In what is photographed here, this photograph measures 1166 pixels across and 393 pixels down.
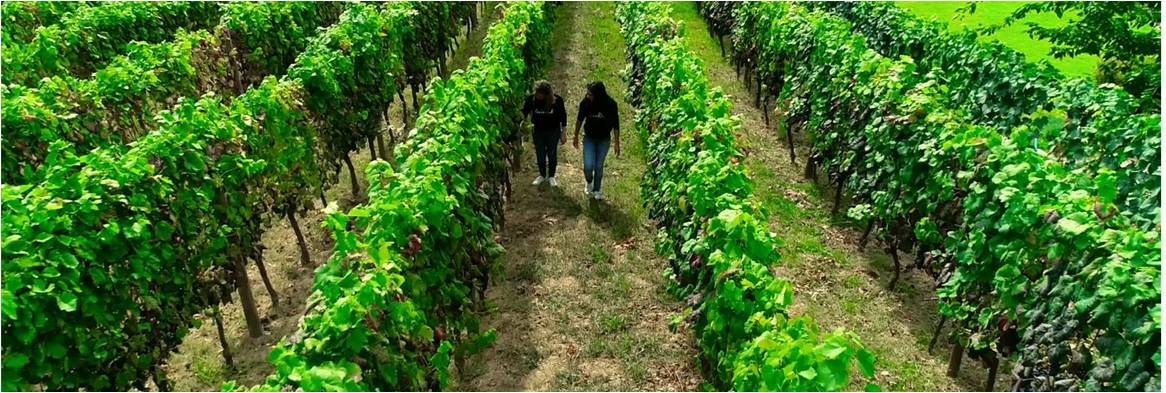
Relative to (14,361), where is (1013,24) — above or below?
above

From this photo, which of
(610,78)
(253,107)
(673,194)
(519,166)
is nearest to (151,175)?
(253,107)

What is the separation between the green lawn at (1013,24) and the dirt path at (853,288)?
5.79 m

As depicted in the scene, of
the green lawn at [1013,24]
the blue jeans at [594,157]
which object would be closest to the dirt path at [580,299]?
the blue jeans at [594,157]

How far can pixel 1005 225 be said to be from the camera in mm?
5172

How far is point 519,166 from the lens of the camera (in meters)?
11.0

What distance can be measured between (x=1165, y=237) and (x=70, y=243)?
23.1 feet

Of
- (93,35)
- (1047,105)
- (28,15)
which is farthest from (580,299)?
(28,15)

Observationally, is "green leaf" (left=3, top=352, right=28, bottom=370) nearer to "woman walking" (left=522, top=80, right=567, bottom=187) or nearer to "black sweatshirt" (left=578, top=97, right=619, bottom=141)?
"woman walking" (left=522, top=80, right=567, bottom=187)

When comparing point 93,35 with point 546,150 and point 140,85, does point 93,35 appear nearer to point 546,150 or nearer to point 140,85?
point 140,85

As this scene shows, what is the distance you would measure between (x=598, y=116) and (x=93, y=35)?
25.4ft

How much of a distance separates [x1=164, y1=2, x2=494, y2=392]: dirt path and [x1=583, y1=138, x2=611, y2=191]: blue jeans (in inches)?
136

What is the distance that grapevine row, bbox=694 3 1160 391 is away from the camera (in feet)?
13.8

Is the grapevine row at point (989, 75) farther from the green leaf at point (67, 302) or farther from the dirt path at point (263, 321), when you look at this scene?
the green leaf at point (67, 302)

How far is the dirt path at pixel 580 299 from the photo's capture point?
251 inches
